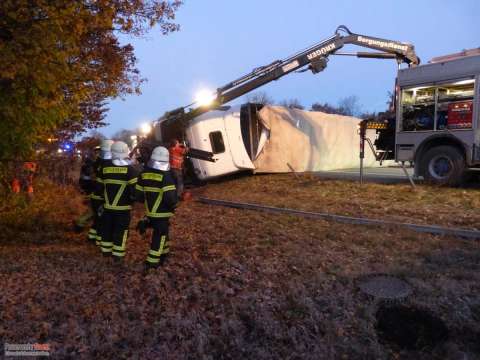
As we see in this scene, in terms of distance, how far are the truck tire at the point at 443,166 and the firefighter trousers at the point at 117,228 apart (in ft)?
25.7

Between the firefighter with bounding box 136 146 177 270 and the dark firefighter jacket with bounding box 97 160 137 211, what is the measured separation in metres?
0.36

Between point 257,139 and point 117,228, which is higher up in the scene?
point 257,139

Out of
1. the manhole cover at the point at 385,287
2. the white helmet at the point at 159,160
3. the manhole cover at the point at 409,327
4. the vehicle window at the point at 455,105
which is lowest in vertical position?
the manhole cover at the point at 409,327

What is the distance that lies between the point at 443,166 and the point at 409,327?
7390 mm

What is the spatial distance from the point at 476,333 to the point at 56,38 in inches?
219

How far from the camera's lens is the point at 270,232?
6.51m

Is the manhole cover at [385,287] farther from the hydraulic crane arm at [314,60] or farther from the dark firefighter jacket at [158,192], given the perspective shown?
the hydraulic crane arm at [314,60]

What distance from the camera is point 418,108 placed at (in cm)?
1031

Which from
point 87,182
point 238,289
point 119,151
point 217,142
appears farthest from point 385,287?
point 217,142

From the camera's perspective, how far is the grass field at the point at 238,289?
3.28 meters

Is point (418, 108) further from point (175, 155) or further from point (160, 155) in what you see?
point (160, 155)

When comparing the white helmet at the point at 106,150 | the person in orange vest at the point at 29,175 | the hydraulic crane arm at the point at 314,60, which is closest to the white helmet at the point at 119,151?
the white helmet at the point at 106,150

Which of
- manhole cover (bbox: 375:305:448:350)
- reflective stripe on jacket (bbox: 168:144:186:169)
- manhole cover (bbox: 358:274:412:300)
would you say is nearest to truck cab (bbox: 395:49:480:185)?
reflective stripe on jacket (bbox: 168:144:186:169)

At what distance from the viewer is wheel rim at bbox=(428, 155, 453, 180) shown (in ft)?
31.9
